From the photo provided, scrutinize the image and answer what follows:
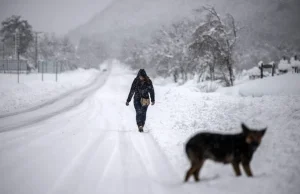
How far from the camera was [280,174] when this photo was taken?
4258mm

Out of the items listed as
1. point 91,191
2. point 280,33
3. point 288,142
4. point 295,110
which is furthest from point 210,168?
point 280,33

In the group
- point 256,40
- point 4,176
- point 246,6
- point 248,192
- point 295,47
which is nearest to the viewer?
point 248,192

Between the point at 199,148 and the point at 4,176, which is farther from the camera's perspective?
the point at 4,176

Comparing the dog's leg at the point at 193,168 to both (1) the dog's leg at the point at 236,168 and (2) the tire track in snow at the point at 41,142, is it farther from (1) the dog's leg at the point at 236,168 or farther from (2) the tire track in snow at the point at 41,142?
(2) the tire track in snow at the point at 41,142

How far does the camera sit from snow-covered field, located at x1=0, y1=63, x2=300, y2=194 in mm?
4273

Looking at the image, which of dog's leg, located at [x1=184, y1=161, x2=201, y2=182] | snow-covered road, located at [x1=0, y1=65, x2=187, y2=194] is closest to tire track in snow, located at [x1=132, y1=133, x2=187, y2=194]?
snow-covered road, located at [x1=0, y1=65, x2=187, y2=194]

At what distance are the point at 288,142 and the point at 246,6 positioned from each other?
60.7 meters

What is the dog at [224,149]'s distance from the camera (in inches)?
163

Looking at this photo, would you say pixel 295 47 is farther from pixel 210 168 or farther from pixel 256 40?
pixel 210 168

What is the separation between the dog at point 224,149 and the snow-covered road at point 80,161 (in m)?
0.77

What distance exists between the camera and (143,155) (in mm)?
6223

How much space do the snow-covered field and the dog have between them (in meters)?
0.36

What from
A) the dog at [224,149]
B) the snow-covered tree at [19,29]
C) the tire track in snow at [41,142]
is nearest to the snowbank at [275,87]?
the dog at [224,149]

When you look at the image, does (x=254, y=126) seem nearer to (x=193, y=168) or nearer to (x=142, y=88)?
(x=193, y=168)
